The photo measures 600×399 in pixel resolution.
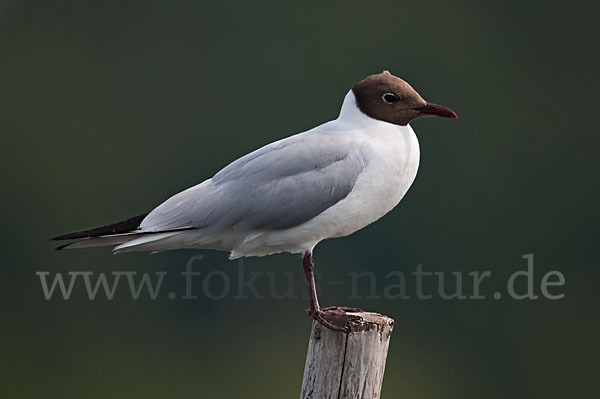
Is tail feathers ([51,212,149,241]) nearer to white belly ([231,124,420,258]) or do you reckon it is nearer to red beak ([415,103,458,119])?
white belly ([231,124,420,258])

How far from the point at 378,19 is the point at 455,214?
650 cm

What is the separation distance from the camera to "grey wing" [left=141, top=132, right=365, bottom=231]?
4918 millimetres

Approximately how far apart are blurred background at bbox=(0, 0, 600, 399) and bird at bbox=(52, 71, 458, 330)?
12.2 meters

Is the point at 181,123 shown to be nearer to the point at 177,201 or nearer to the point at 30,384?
the point at 30,384

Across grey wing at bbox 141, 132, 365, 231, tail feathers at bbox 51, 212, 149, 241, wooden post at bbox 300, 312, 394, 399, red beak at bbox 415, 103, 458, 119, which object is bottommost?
wooden post at bbox 300, 312, 394, 399

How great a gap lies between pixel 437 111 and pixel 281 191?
0.74 metres

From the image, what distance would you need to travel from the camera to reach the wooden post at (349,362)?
4.61m

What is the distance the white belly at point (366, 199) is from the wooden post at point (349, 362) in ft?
1.47

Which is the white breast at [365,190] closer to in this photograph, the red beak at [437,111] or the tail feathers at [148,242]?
the red beak at [437,111]

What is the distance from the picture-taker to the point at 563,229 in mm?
24203

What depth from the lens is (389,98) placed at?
5.13 m

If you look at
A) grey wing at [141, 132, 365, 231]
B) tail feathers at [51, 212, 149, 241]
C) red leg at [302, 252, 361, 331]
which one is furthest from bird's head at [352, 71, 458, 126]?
tail feathers at [51, 212, 149, 241]

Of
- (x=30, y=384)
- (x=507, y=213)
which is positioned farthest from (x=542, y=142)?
(x=30, y=384)

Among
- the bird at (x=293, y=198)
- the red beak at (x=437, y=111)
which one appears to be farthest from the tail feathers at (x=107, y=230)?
the red beak at (x=437, y=111)
